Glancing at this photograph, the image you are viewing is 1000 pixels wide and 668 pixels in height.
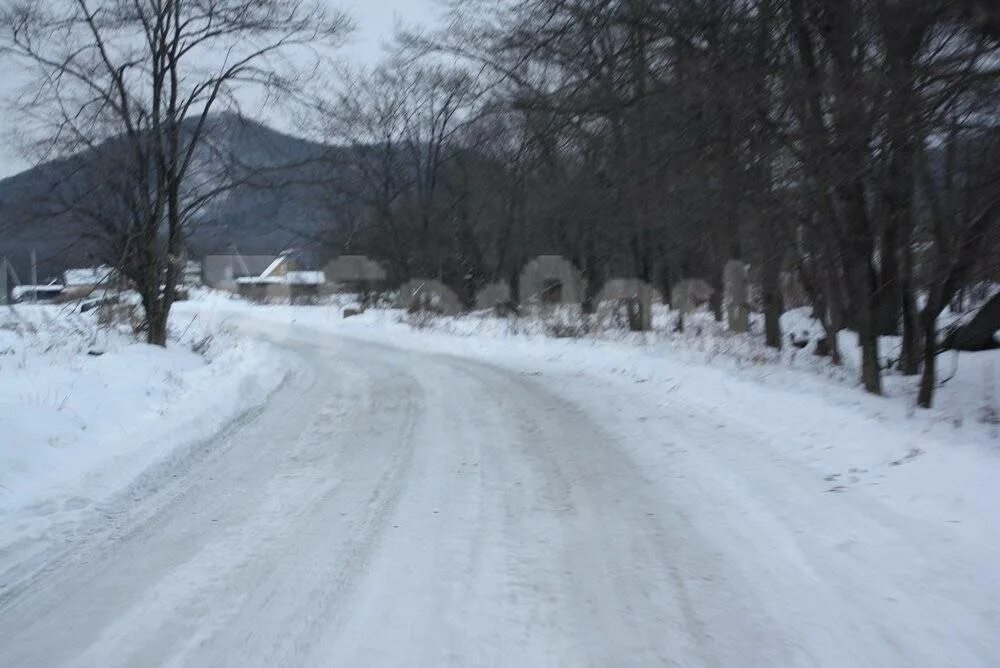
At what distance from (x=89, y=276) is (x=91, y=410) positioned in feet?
47.1

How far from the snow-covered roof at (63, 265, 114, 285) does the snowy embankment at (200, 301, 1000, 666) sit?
33.7 feet

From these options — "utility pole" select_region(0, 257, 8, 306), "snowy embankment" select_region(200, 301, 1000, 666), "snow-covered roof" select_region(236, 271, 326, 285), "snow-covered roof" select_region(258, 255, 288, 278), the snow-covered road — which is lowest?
the snow-covered road

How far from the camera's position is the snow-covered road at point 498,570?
4242 millimetres

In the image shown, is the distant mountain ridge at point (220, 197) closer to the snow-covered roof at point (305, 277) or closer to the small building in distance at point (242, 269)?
the snow-covered roof at point (305, 277)

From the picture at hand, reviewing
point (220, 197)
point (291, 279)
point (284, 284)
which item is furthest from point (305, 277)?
point (220, 197)

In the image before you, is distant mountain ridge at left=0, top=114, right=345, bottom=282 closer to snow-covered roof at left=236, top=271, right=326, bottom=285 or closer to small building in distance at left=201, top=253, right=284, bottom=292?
snow-covered roof at left=236, top=271, right=326, bottom=285

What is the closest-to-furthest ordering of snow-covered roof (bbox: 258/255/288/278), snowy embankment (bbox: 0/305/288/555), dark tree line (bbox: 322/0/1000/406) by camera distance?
snowy embankment (bbox: 0/305/288/555) → dark tree line (bbox: 322/0/1000/406) → snow-covered roof (bbox: 258/255/288/278)

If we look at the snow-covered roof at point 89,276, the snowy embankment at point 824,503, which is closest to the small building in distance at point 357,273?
the snow-covered roof at point 89,276

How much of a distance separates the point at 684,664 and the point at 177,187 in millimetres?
16456

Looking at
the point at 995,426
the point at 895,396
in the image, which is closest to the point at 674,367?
the point at 895,396

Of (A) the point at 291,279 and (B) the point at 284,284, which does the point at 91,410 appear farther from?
(B) the point at 284,284

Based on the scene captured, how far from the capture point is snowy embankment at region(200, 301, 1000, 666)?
4.45m

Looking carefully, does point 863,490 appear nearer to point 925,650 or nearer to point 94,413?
A: point 925,650

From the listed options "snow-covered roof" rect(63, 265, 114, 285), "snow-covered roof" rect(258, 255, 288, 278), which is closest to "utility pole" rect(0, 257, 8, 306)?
"snow-covered roof" rect(63, 265, 114, 285)
